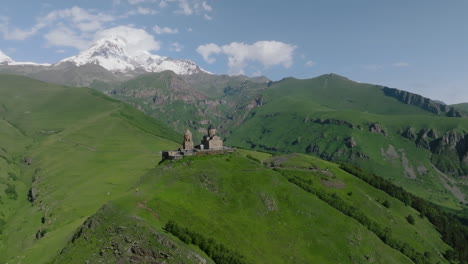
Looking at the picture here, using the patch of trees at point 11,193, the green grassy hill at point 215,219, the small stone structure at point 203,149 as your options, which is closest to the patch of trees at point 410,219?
the green grassy hill at point 215,219

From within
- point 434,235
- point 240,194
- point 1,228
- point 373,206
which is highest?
point 240,194

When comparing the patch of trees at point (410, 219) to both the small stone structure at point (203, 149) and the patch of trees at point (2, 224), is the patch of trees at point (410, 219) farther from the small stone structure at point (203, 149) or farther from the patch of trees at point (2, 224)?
the patch of trees at point (2, 224)

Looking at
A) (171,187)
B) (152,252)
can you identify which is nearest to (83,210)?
(171,187)

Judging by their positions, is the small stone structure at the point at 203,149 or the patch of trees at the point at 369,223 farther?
the patch of trees at the point at 369,223

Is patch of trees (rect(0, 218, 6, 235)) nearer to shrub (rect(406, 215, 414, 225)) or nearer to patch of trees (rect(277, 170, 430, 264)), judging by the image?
patch of trees (rect(277, 170, 430, 264))

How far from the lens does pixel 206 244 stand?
80.7 metres

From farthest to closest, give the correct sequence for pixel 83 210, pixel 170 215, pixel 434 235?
1. pixel 434 235
2. pixel 83 210
3. pixel 170 215

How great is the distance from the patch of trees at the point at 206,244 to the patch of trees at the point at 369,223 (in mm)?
71829

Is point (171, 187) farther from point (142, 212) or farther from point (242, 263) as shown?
point (242, 263)

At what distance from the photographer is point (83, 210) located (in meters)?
140

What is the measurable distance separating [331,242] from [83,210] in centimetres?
10504

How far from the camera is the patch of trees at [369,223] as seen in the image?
451 feet

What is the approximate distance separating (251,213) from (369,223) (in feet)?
213

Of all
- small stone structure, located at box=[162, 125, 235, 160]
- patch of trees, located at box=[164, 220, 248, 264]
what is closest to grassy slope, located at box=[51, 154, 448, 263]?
patch of trees, located at box=[164, 220, 248, 264]
